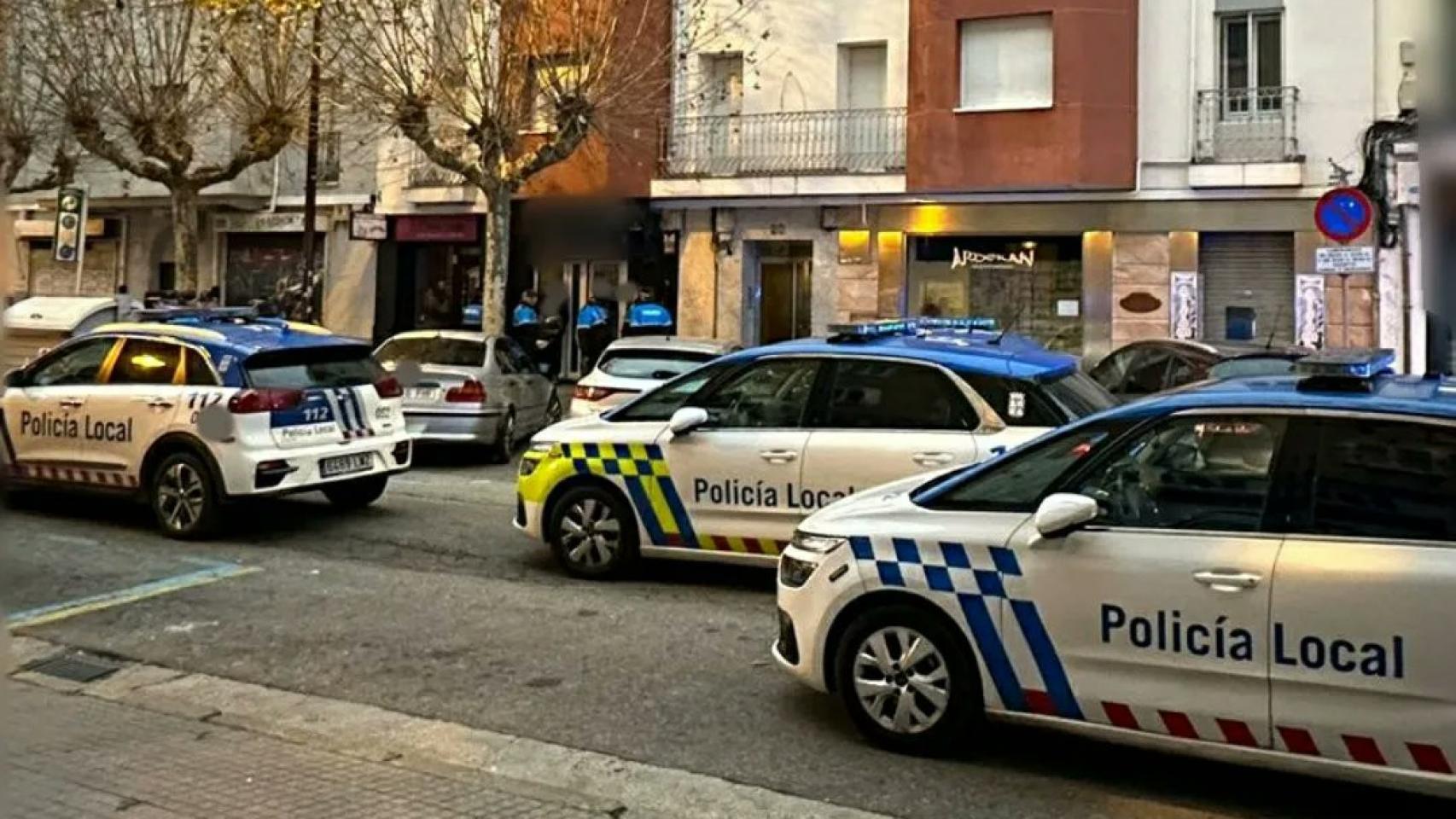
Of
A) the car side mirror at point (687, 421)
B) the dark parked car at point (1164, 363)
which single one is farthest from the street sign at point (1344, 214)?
the car side mirror at point (687, 421)

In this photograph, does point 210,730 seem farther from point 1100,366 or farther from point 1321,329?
point 1321,329

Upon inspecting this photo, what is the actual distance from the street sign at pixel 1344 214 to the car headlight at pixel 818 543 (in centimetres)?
856

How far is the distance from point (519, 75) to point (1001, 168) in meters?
7.32

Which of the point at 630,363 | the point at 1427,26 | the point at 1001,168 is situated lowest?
the point at 630,363

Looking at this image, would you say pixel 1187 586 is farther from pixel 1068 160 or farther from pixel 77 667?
pixel 1068 160

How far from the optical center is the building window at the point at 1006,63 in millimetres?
19625

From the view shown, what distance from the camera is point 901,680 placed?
5.34 meters

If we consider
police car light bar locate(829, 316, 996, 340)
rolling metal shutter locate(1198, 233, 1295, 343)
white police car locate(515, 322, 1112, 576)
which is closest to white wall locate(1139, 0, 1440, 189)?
rolling metal shutter locate(1198, 233, 1295, 343)

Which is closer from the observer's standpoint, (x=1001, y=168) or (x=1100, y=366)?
(x=1100, y=366)

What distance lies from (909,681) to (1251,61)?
1691 cm

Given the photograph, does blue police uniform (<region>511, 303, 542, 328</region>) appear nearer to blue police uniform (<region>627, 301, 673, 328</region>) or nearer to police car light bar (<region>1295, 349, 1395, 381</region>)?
blue police uniform (<region>627, 301, 673, 328</region>)

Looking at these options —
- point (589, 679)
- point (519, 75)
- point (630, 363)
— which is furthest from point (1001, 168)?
point (589, 679)

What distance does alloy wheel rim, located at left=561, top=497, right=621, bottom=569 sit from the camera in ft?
28.1

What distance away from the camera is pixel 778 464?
→ 7.94 m
